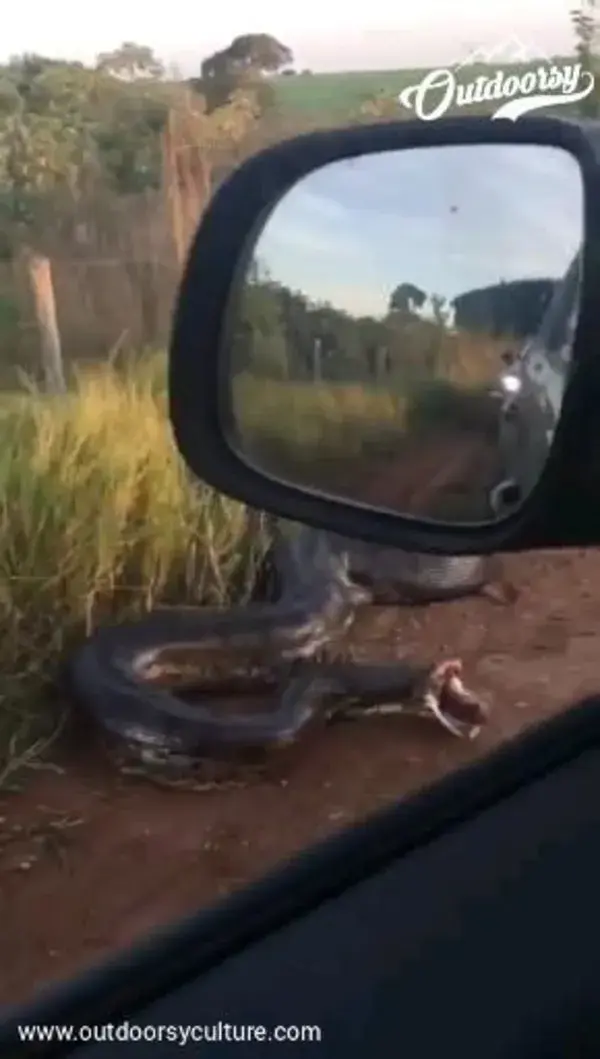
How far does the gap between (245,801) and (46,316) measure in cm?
40

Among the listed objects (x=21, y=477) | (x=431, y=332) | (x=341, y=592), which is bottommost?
(x=341, y=592)

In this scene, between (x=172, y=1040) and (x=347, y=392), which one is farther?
(x=347, y=392)

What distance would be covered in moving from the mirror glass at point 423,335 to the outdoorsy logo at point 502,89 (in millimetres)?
721

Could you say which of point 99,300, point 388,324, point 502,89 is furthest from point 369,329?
point 99,300

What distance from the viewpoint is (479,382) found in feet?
1.19

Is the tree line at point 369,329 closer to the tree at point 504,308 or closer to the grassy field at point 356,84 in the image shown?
the tree at point 504,308

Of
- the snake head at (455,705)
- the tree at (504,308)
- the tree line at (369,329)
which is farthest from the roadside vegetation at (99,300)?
the tree at (504,308)

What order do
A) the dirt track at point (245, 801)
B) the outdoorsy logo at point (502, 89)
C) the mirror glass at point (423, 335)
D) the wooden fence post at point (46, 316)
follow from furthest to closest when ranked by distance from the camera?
the wooden fence post at point (46, 316)
the outdoorsy logo at point (502, 89)
the dirt track at point (245, 801)
the mirror glass at point (423, 335)

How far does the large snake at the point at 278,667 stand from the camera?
51.1 inches

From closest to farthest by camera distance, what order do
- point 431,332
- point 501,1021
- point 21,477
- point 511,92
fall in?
point 501,1021, point 431,332, point 511,92, point 21,477

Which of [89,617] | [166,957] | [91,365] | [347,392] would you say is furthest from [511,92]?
[166,957]

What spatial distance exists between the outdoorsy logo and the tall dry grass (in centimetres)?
28

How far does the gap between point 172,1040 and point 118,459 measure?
1075 mm

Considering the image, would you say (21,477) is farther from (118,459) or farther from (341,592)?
(341,592)
